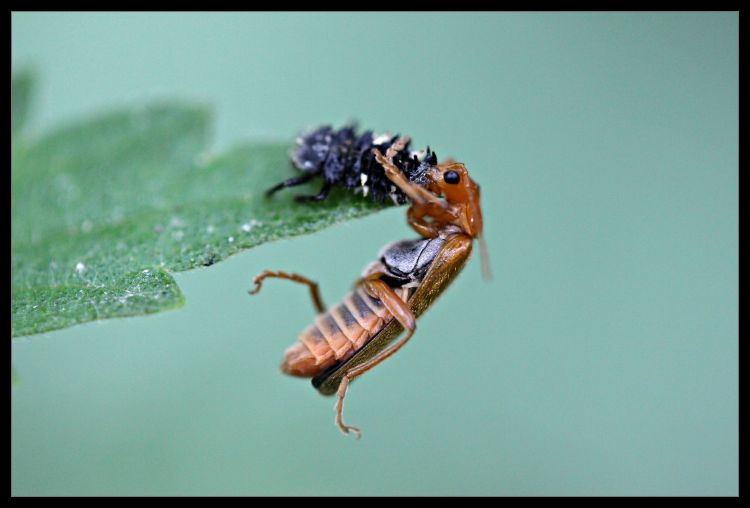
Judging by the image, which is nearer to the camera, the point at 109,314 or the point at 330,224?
the point at 109,314

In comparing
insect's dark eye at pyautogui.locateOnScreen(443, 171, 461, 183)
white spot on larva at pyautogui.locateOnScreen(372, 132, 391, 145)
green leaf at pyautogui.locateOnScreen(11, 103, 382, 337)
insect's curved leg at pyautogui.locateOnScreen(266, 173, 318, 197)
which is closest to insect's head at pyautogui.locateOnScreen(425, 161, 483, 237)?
insect's dark eye at pyautogui.locateOnScreen(443, 171, 461, 183)

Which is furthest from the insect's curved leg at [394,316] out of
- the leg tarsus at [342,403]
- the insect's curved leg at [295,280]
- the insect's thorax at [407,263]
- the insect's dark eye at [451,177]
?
the insect's dark eye at [451,177]

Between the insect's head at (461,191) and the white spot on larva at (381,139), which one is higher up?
the white spot on larva at (381,139)

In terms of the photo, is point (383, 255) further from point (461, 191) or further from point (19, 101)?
point (19, 101)

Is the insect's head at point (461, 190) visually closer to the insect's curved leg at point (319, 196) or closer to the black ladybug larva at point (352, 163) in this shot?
the black ladybug larva at point (352, 163)

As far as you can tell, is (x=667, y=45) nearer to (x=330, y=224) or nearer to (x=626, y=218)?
(x=626, y=218)

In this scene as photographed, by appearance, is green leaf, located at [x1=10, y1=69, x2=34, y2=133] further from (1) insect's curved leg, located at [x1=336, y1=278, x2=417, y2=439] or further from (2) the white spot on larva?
(1) insect's curved leg, located at [x1=336, y1=278, x2=417, y2=439]
